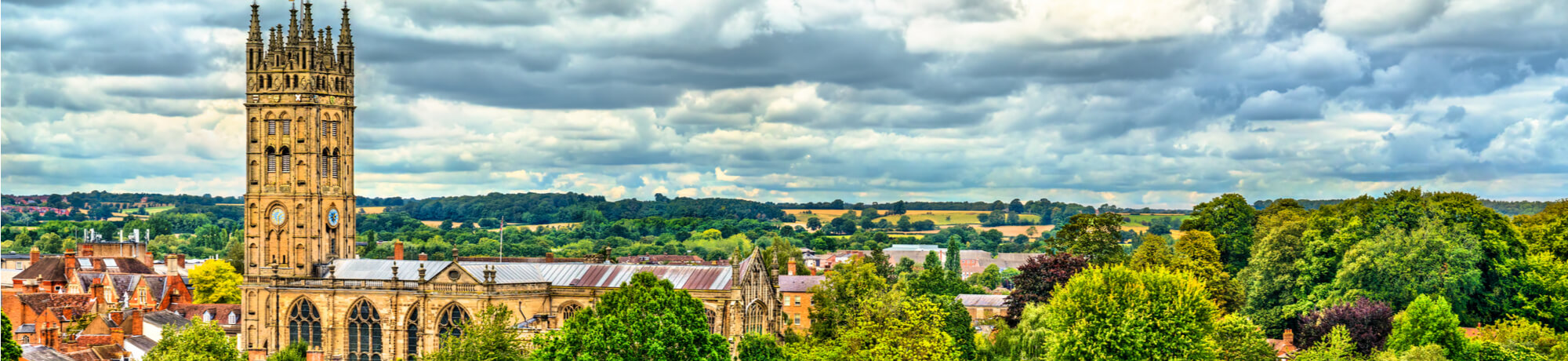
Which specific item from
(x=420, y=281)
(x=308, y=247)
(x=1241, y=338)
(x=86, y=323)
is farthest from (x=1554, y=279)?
(x=86, y=323)

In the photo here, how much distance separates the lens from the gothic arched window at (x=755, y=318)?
82000mm

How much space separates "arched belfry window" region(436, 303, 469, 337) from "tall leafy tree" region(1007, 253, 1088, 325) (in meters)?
32.7

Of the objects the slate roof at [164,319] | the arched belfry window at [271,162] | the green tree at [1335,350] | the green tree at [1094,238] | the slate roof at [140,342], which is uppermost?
the arched belfry window at [271,162]

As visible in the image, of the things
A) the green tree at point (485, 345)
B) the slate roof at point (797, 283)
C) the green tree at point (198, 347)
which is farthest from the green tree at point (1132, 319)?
the slate roof at point (797, 283)

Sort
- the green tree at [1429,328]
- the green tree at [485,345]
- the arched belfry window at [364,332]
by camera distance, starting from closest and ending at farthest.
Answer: the green tree at [485,345] → the green tree at [1429,328] → the arched belfry window at [364,332]

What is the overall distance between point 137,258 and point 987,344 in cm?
9314

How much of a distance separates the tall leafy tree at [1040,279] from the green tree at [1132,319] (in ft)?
68.2

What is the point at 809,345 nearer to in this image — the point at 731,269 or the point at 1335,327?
the point at 731,269

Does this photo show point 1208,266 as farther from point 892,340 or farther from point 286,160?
point 286,160

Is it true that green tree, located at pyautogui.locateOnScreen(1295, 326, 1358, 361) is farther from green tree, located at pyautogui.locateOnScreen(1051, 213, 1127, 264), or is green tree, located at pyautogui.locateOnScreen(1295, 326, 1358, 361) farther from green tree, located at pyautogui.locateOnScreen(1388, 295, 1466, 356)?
green tree, located at pyautogui.locateOnScreen(1051, 213, 1127, 264)

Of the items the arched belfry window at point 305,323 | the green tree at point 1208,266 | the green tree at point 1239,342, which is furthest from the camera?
the green tree at point 1208,266

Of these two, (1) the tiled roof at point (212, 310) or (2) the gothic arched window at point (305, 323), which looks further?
(1) the tiled roof at point (212, 310)

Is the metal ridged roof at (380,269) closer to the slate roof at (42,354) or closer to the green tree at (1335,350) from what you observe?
the slate roof at (42,354)

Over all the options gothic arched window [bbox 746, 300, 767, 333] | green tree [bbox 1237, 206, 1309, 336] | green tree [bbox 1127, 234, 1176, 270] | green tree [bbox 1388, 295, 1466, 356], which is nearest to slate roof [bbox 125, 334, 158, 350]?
gothic arched window [bbox 746, 300, 767, 333]
